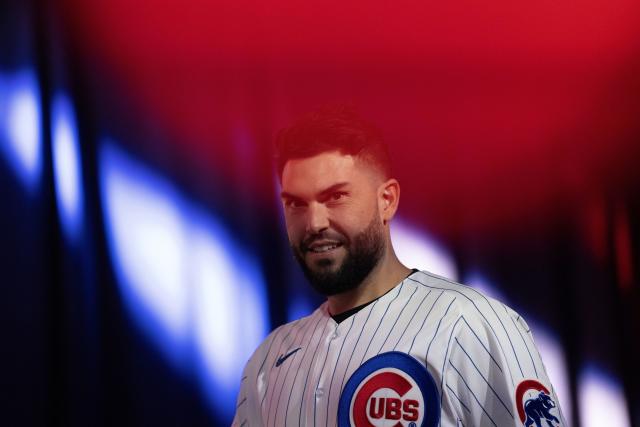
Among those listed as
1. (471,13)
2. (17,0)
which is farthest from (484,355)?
(17,0)

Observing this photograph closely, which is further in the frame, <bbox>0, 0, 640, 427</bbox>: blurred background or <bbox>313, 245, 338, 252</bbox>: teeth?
<bbox>0, 0, 640, 427</bbox>: blurred background

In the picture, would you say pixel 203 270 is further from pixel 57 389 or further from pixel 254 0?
pixel 254 0

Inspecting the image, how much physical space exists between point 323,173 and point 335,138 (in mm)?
88

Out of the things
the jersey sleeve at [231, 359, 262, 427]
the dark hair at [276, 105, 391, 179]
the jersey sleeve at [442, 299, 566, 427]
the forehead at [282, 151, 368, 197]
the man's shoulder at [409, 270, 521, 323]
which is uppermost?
the dark hair at [276, 105, 391, 179]

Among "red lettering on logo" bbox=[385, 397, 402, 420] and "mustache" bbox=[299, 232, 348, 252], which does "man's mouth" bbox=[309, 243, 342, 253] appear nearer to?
"mustache" bbox=[299, 232, 348, 252]

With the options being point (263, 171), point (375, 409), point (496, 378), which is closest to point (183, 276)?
point (263, 171)

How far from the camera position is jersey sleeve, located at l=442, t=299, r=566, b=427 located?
125cm

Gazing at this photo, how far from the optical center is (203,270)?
2113 millimetres

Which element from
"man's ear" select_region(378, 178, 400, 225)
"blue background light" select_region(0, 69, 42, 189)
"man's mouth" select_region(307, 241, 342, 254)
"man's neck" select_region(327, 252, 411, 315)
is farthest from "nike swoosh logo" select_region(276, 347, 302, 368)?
"blue background light" select_region(0, 69, 42, 189)

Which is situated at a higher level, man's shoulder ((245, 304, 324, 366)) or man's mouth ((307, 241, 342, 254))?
man's mouth ((307, 241, 342, 254))

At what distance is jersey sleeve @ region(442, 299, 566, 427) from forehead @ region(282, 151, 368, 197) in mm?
385

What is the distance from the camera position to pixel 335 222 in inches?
58.4

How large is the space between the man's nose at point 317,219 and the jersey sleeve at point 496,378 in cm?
34

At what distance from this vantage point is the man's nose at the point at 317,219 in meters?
1.47
